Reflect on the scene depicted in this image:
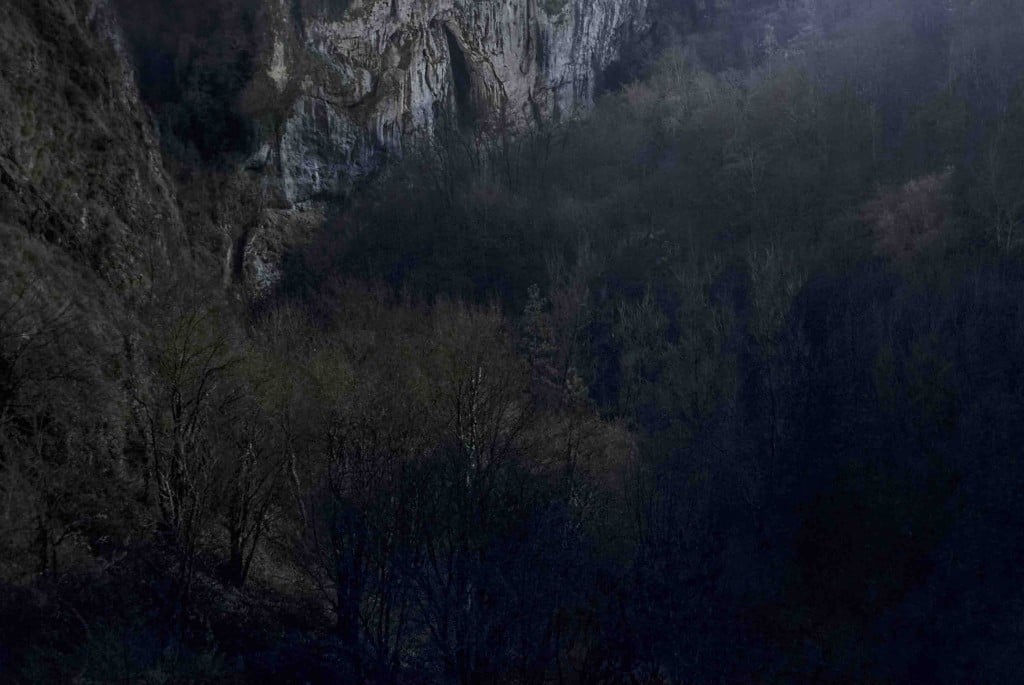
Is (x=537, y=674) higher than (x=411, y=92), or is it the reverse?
(x=411, y=92)

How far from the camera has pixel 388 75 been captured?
39281 millimetres

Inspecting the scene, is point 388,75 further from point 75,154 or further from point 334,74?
point 75,154

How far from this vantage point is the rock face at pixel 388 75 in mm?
36656

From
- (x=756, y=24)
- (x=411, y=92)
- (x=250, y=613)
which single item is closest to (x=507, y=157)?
(x=411, y=92)

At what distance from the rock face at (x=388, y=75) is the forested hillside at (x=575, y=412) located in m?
1.55

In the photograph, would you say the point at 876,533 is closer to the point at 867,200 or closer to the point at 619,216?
the point at 867,200

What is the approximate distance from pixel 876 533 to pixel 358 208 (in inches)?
960

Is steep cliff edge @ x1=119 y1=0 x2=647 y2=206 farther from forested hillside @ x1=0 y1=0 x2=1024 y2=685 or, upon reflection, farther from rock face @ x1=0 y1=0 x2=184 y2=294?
rock face @ x1=0 y1=0 x2=184 y2=294

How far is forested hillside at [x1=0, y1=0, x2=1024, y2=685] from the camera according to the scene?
14.9 m

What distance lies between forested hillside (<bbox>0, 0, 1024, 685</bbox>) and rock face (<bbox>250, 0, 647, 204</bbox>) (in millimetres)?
1554

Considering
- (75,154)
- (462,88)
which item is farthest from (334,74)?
(75,154)

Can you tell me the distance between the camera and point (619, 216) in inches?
1474

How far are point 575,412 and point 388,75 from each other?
21.3 meters

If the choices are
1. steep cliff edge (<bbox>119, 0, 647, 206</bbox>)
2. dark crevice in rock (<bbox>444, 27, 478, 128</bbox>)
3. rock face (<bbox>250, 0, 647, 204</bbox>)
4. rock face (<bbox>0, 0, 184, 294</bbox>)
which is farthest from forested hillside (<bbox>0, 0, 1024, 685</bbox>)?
rock face (<bbox>250, 0, 647, 204</bbox>)
